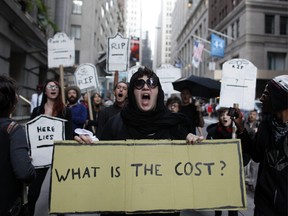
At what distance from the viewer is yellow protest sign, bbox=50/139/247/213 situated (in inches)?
96.6

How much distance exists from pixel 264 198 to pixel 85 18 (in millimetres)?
35315

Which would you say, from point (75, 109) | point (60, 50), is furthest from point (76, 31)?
point (75, 109)

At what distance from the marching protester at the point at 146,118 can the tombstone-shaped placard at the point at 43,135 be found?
1497 millimetres

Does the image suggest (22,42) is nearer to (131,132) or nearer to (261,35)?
(131,132)

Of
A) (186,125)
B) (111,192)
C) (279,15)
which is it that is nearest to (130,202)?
(111,192)

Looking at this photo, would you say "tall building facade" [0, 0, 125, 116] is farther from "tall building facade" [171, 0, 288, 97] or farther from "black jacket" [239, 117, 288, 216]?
"tall building facade" [171, 0, 288, 97]

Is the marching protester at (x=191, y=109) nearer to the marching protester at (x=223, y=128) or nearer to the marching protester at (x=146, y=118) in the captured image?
the marching protester at (x=223, y=128)

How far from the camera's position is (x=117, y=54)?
25.3 feet

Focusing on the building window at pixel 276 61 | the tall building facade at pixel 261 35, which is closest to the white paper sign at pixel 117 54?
the tall building facade at pixel 261 35

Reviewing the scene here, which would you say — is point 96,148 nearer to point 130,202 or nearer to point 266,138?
point 130,202

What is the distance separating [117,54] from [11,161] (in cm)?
564

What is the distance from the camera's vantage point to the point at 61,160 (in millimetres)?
2529

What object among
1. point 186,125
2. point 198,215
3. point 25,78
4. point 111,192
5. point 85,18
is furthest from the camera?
point 85,18

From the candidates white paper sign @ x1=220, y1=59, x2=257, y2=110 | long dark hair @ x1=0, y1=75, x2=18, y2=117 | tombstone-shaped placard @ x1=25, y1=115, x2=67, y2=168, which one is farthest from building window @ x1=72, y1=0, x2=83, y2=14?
long dark hair @ x1=0, y1=75, x2=18, y2=117
